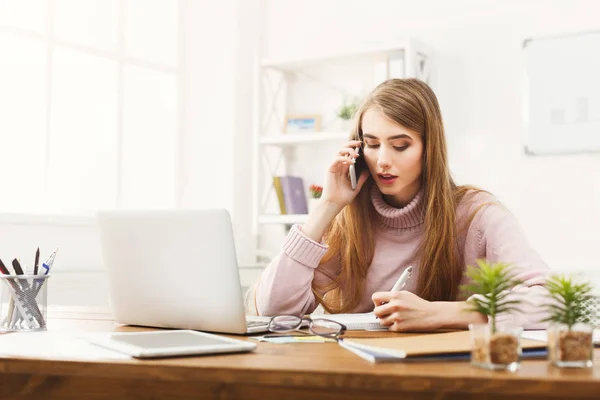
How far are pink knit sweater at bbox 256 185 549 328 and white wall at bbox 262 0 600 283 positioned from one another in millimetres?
1476

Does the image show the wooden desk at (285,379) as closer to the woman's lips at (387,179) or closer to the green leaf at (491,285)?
the green leaf at (491,285)

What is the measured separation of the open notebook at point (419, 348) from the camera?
0.90 metres

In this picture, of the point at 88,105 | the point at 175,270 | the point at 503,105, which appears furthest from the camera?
the point at 88,105

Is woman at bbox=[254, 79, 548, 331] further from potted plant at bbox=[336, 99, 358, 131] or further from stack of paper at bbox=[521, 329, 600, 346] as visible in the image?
potted plant at bbox=[336, 99, 358, 131]

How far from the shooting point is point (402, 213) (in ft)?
6.02

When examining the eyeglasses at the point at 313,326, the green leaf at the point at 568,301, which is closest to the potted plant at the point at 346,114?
the eyeglasses at the point at 313,326

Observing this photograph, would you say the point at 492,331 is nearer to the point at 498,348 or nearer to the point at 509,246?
the point at 498,348

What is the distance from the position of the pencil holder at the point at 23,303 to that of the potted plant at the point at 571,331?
0.93m

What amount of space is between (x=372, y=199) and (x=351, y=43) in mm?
1991

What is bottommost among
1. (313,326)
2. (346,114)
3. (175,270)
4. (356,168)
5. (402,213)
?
(313,326)

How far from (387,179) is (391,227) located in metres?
0.15

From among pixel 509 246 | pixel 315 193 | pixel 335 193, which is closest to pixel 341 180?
pixel 335 193

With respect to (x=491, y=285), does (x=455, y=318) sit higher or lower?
lower

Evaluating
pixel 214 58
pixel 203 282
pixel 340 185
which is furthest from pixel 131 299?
pixel 214 58
